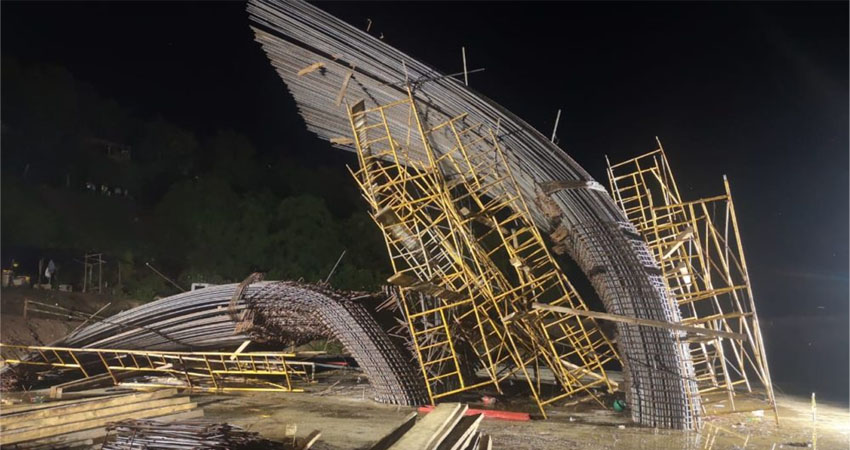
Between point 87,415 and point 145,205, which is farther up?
point 145,205

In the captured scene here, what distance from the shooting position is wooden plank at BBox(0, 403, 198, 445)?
7448mm

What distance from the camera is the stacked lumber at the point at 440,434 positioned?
225 inches

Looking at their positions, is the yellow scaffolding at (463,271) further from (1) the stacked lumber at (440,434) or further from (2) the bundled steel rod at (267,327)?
(1) the stacked lumber at (440,434)

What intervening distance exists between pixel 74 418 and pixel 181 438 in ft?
7.14

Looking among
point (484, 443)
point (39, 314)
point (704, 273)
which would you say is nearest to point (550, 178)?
point (704, 273)

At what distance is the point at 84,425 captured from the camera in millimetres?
8258

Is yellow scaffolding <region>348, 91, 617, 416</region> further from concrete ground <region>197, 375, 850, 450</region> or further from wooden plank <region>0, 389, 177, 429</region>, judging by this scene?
wooden plank <region>0, 389, 177, 429</region>

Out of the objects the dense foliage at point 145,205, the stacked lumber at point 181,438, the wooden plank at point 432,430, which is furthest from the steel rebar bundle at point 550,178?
the dense foliage at point 145,205

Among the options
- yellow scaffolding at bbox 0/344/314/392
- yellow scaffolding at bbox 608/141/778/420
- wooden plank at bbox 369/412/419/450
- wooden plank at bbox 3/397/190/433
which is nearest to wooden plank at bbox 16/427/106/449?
wooden plank at bbox 3/397/190/433

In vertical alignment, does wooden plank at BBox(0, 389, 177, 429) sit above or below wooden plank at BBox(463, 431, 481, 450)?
above

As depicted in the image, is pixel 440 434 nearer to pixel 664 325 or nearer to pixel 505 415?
pixel 664 325

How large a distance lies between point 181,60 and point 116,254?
10215 mm

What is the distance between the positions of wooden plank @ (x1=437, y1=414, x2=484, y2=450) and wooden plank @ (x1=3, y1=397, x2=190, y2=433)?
459 cm

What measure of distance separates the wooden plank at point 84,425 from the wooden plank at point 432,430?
436 centimetres
